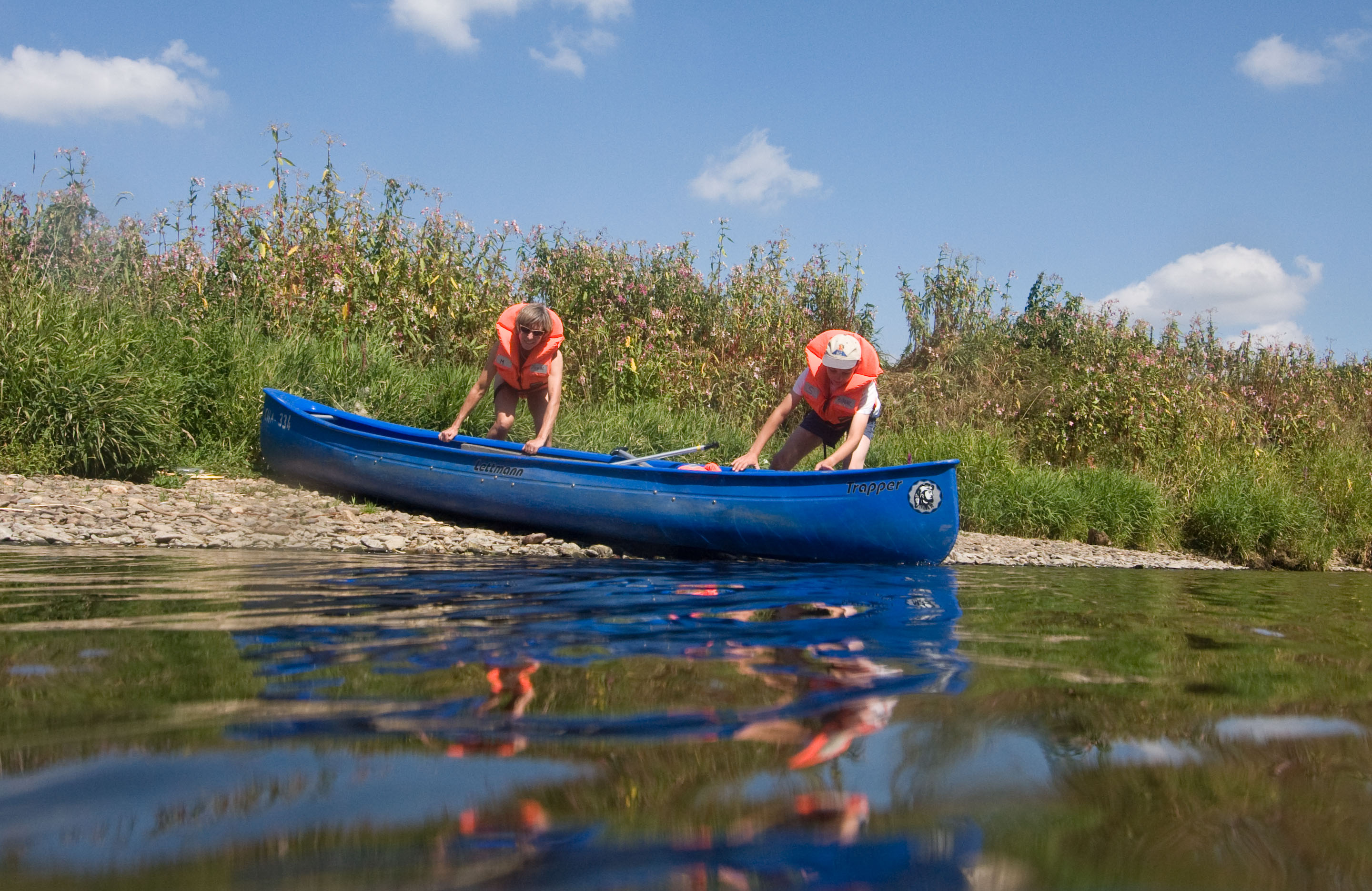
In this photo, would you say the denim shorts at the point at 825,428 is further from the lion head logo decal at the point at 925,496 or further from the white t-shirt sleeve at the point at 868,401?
the lion head logo decal at the point at 925,496

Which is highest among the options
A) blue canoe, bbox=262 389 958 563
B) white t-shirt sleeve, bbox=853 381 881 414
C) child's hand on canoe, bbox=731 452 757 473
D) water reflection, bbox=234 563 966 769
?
white t-shirt sleeve, bbox=853 381 881 414

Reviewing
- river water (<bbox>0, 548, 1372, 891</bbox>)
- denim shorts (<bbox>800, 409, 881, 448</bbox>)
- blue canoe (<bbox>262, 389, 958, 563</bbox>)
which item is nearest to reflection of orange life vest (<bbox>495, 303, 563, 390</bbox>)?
blue canoe (<bbox>262, 389, 958, 563</bbox>)

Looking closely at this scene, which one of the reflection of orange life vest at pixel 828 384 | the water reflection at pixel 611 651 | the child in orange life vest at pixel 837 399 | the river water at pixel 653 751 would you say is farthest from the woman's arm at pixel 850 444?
the river water at pixel 653 751

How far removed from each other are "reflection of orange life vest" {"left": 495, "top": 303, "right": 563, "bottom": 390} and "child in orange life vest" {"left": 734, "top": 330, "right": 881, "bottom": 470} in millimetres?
1837

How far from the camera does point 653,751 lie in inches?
70.8

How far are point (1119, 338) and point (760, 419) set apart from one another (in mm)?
6029

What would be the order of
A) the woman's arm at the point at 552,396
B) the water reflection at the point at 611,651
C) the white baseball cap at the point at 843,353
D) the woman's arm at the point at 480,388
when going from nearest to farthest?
the water reflection at the point at 611,651 → the white baseball cap at the point at 843,353 → the woman's arm at the point at 480,388 → the woman's arm at the point at 552,396

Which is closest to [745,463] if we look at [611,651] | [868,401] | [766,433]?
[766,433]

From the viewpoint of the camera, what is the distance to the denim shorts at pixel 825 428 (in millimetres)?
8133

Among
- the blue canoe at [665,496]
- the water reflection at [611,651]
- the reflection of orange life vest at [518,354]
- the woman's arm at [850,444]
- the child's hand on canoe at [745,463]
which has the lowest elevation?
the water reflection at [611,651]

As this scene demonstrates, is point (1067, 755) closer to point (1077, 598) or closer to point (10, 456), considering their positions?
point (1077, 598)

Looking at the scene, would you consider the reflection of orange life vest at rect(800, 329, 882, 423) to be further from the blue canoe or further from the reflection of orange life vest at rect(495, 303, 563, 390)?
the reflection of orange life vest at rect(495, 303, 563, 390)

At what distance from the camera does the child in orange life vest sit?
7.30m

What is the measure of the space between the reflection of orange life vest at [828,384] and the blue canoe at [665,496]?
0.74 metres
